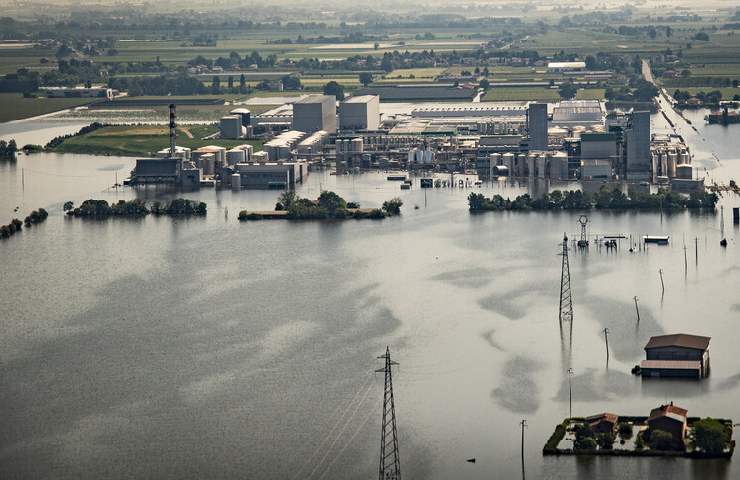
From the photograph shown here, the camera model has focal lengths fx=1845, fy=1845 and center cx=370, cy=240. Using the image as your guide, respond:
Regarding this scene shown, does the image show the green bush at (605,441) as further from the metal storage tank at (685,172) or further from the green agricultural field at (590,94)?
the green agricultural field at (590,94)

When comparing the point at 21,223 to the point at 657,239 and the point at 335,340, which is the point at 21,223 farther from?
the point at 657,239

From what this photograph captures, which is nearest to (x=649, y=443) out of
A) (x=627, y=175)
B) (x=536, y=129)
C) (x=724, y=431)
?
(x=724, y=431)

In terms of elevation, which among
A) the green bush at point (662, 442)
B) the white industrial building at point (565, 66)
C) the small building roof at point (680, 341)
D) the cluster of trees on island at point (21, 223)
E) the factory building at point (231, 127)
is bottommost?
the green bush at point (662, 442)

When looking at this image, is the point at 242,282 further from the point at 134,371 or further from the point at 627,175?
the point at 627,175

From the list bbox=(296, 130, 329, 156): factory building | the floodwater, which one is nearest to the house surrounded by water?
the floodwater

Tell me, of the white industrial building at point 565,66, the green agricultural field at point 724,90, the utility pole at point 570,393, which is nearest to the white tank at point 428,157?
the green agricultural field at point 724,90

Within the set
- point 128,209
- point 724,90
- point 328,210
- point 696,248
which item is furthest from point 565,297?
point 724,90
